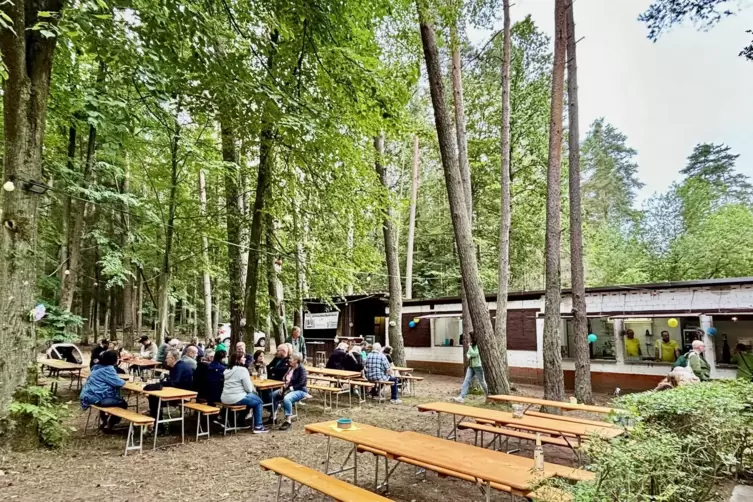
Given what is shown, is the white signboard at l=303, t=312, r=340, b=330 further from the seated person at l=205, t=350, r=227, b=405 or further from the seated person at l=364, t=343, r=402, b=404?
the seated person at l=205, t=350, r=227, b=405

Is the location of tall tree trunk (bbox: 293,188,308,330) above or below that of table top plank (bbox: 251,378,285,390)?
above

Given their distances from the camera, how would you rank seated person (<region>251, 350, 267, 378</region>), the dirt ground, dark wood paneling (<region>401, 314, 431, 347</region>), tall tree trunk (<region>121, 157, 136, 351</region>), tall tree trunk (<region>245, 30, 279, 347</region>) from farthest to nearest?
dark wood paneling (<region>401, 314, 431, 347</region>), tall tree trunk (<region>121, 157, 136, 351</region>), seated person (<region>251, 350, 267, 378</region>), tall tree trunk (<region>245, 30, 279, 347</region>), the dirt ground

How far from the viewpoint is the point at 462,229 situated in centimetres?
830

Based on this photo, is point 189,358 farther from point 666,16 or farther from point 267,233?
point 666,16

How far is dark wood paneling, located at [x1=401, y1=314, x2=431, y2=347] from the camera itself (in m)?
16.9

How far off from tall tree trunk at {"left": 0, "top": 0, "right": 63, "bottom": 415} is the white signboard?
13.3 metres

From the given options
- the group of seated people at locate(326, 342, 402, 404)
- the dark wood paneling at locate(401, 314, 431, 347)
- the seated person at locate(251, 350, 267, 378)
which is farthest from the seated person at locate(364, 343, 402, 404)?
the dark wood paneling at locate(401, 314, 431, 347)

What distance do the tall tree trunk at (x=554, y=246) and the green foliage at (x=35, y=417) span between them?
7.93 m

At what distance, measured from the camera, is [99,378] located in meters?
6.36

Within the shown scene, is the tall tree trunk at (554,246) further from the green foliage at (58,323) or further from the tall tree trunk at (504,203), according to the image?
the green foliage at (58,323)

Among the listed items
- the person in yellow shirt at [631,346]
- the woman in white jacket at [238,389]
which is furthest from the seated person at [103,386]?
the person in yellow shirt at [631,346]

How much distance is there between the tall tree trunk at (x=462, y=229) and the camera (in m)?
7.87

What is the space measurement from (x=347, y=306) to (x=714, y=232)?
15.4 m

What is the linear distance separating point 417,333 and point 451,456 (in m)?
13.7
